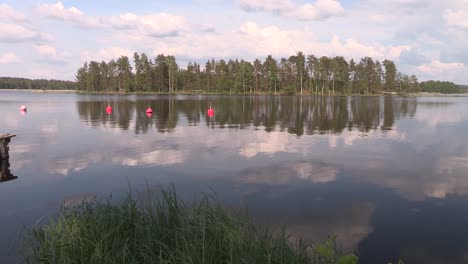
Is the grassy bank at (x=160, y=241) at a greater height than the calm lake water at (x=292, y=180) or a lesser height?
greater

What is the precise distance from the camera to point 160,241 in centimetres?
823

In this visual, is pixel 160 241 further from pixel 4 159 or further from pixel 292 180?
pixel 4 159

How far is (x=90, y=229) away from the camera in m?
8.34

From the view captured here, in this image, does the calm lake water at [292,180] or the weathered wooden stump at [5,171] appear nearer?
the calm lake water at [292,180]

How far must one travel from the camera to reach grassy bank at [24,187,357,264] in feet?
24.5

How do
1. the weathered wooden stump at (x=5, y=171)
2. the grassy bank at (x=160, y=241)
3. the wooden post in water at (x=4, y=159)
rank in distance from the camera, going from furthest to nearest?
1. the wooden post in water at (x=4, y=159)
2. the weathered wooden stump at (x=5, y=171)
3. the grassy bank at (x=160, y=241)

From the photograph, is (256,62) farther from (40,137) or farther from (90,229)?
(90,229)

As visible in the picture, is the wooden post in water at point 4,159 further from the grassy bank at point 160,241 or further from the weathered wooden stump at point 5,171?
the grassy bank at point 160,241

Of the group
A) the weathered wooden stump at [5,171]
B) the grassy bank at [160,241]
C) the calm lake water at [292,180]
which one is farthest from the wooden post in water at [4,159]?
the grassy bank at [160,241]

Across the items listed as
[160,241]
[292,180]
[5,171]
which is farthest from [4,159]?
[160,241]

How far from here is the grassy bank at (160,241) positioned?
7453 mm

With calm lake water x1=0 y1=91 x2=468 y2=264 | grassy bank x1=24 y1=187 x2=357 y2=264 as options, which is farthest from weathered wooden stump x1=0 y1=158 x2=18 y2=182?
grassy bank x1=24 y1=187 x2=357 y2=264

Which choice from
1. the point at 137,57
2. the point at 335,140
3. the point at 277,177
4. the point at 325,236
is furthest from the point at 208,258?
the point at 137,57

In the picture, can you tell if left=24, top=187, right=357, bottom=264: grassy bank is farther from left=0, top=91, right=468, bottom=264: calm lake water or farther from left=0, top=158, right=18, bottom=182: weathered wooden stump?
left=0, top=158, right=18, bottom=182: weathered wooden stump
